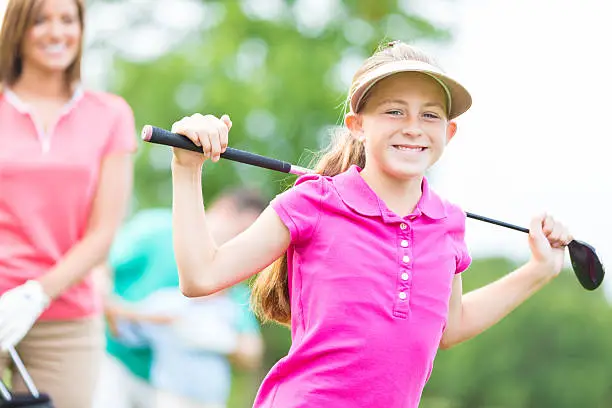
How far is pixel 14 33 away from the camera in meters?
4.30

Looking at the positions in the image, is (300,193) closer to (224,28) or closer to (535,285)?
(535,285)

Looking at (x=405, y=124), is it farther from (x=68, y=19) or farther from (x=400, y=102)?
(x=68, y=19)

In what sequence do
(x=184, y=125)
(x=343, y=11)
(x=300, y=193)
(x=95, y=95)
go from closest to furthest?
1. (x=184, y=125)
2. (x=300, y=193)
3. (x=95, y=95)
4. (x=343, y=11)

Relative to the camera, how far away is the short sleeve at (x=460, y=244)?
10.6ft

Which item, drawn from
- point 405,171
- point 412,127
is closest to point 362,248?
point 405,171

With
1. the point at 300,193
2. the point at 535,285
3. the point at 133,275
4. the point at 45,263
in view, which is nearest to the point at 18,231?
the point at 45,263

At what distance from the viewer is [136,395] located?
21.7 feet

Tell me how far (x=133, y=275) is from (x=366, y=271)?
3.94 metres

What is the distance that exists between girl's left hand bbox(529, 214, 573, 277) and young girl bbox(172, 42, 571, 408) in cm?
36

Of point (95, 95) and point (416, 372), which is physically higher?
point (95, 95)

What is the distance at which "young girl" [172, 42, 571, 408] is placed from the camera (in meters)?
Answer: 2.90

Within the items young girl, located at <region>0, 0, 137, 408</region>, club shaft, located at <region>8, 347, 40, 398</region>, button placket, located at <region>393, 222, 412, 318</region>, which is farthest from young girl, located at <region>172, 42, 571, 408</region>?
young girl, located at <region>0, 0, 137, 408</region>

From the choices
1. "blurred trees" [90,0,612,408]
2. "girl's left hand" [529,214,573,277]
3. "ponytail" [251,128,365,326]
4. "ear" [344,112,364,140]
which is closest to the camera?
"ear" [344,112,364,140]

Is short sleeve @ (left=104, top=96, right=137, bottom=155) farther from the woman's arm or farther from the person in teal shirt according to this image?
the person in teal shirt
